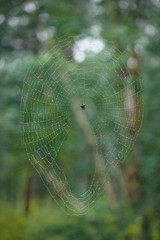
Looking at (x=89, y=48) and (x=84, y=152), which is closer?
(x=89, y=48)

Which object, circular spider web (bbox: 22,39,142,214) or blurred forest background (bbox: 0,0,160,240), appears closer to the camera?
circular spider web (bbox: 22,39,142,214)

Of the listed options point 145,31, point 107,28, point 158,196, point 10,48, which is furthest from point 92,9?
point 158,196

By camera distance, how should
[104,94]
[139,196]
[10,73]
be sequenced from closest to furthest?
1. [104,94]
2. [10,73]
3. [139,196]

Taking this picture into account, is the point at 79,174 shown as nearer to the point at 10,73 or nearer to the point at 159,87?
the point at 159,87

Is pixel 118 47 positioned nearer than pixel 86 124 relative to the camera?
Yes

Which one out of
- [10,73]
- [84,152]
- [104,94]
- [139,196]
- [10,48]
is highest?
[10,48]

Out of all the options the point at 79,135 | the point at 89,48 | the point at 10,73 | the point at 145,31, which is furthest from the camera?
the point at 79,135

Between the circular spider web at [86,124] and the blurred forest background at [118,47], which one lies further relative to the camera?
the blurred forest background at [118,47]

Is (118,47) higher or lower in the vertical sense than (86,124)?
higher
